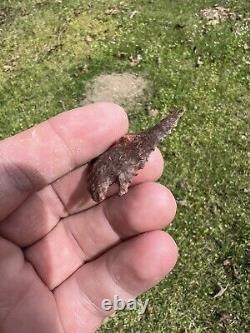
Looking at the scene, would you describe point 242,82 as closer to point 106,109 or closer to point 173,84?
point 173,84

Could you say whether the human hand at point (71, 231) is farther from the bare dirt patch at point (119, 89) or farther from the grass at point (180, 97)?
the bare dirt patch at point (119, 89)

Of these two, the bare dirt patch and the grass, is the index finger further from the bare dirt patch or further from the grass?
the bare dirt patch

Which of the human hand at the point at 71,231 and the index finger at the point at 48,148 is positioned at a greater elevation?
the index finger at the point at 48,148

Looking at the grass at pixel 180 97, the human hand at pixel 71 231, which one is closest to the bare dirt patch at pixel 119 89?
the grass at pixel 180 97

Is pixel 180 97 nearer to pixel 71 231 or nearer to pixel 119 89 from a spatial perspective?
pixel 119 89

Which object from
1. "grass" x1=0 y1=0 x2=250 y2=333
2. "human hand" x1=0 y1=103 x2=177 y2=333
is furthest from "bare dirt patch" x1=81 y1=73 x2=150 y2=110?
"human hand" x1=0 y1=103 x2=177 y2=333

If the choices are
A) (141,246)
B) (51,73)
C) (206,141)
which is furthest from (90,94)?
(141,246)
